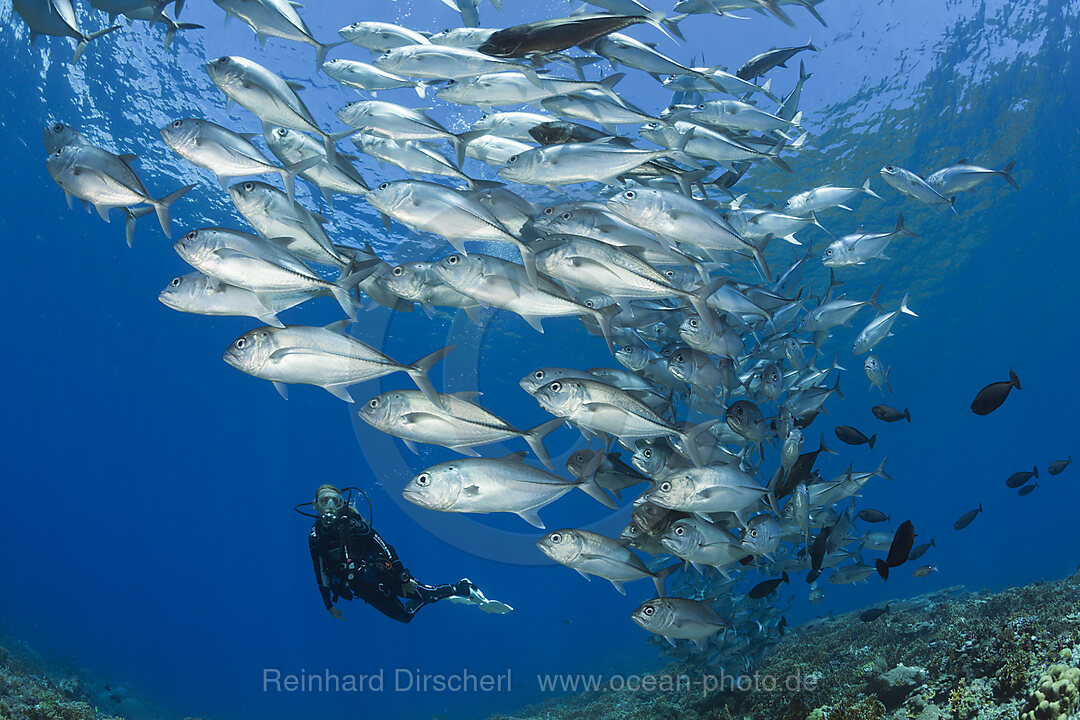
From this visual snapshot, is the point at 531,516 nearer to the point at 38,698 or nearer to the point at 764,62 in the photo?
the point at 764,62

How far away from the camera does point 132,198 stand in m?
3.47

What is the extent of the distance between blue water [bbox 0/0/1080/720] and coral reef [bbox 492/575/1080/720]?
1.97 m

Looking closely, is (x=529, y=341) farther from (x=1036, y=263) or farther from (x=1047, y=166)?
(x=1036, y=263)

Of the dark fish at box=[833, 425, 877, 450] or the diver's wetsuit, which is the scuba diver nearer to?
the diver's wetsuit

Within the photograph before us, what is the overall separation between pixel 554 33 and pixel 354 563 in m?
6.77

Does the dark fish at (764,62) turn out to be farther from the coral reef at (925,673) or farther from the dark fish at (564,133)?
the coral reef at (925,673)

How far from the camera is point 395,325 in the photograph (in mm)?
30234

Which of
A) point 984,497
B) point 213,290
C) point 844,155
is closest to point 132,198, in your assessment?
point 213,290

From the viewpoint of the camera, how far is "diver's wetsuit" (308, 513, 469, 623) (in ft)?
23.7

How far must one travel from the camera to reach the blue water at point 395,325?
14.5 meters

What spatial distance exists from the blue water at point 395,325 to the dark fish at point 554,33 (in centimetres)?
811

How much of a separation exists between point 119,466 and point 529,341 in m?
62.6

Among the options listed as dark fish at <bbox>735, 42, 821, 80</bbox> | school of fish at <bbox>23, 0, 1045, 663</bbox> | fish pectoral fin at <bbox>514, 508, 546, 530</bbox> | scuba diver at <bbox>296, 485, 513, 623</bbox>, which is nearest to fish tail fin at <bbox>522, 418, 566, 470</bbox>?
school of fish at <bbox>23, 0, 1045, 663</bbox>

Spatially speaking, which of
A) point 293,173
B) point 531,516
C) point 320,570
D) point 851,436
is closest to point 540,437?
point 531,516
